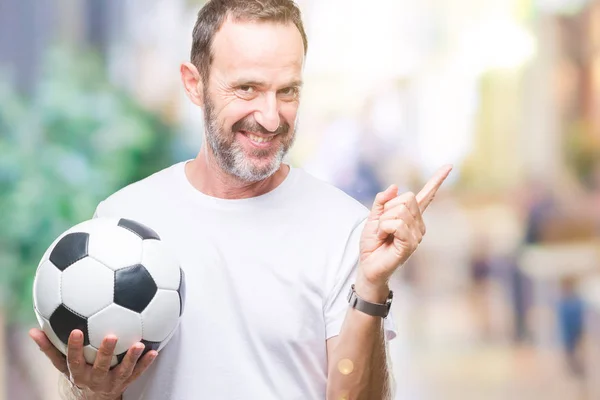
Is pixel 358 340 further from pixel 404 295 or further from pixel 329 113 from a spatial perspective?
pixel 329 113

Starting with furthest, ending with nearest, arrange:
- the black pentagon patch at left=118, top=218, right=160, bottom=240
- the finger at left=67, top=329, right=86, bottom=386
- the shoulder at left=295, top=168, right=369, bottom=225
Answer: the shoulder at left=295, top=168, right=369, bottom=225
the black pentagon patch at left=118, top=218, right=160, bottom=240
the finger at left=67, top=329, right=86, bottom=386

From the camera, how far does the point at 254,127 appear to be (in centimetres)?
168

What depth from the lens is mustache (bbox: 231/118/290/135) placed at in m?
1.68

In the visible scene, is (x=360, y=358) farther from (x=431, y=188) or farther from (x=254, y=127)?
(x=254, y=127)

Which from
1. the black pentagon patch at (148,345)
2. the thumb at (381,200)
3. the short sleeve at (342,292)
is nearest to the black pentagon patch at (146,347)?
the black pentagon patch at (148,345)

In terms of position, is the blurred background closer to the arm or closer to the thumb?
the arm

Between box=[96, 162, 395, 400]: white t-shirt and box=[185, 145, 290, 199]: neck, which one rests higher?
box=[185, 145, 290, 199]: neck

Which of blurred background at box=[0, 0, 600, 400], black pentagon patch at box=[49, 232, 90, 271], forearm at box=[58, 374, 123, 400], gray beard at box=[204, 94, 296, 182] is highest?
gray beard at box=[204, 94, 296, 182]

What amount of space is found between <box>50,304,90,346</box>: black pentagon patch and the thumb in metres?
0.47

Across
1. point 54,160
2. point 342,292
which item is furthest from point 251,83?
point 54,160

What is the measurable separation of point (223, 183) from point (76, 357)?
410mm

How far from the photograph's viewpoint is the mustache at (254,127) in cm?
168

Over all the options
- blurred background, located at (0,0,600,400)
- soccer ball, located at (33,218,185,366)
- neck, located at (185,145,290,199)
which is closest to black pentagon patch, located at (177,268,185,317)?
soccer ball, located at (33,218,185,366)

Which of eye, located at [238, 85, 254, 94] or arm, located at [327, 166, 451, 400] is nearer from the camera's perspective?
arm, located at [327, 166, 451, 400]
